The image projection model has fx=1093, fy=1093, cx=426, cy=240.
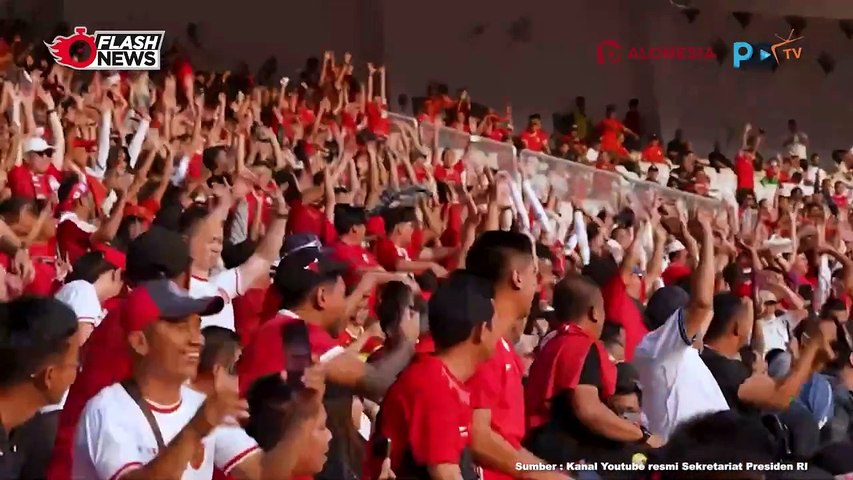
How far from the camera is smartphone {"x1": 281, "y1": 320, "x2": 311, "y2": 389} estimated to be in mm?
2184

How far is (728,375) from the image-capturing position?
9.02 ft

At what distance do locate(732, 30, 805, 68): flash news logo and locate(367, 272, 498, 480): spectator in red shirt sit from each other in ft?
22.3

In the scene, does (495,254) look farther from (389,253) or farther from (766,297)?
(766,297)

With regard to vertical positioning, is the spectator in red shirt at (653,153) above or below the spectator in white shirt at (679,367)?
below

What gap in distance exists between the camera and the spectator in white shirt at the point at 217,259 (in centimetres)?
267

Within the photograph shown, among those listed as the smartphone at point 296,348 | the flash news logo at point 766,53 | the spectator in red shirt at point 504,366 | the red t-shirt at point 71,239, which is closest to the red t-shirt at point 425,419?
the spectator in red shirt at point 504,366

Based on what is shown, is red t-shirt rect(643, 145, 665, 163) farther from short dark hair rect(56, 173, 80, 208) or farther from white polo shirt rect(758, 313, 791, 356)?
short dark hair rect(56, 173, 80, 208)

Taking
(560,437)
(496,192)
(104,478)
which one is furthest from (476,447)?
(496,192)

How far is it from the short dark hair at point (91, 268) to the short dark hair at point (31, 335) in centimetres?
77

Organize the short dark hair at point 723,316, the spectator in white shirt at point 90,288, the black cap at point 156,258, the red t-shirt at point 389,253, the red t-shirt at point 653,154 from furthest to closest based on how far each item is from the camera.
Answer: the red t-shirt at point 653,154, the red t-shirt at point 389,253, the short dark hair at point 723,316, the spectator in white shirt at point 90,288, the black cap at point 156,258

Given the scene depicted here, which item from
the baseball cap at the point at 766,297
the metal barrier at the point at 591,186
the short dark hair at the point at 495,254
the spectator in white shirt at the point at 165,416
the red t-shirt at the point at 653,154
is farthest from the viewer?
the red t-shirt at the point at 653,154

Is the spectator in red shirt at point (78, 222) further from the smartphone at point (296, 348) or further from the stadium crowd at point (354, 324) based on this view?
the smartphone at point (296, 348)

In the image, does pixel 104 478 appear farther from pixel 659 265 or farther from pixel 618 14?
pixel 618 14

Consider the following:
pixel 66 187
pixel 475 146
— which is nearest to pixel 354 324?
pixel 66 187
